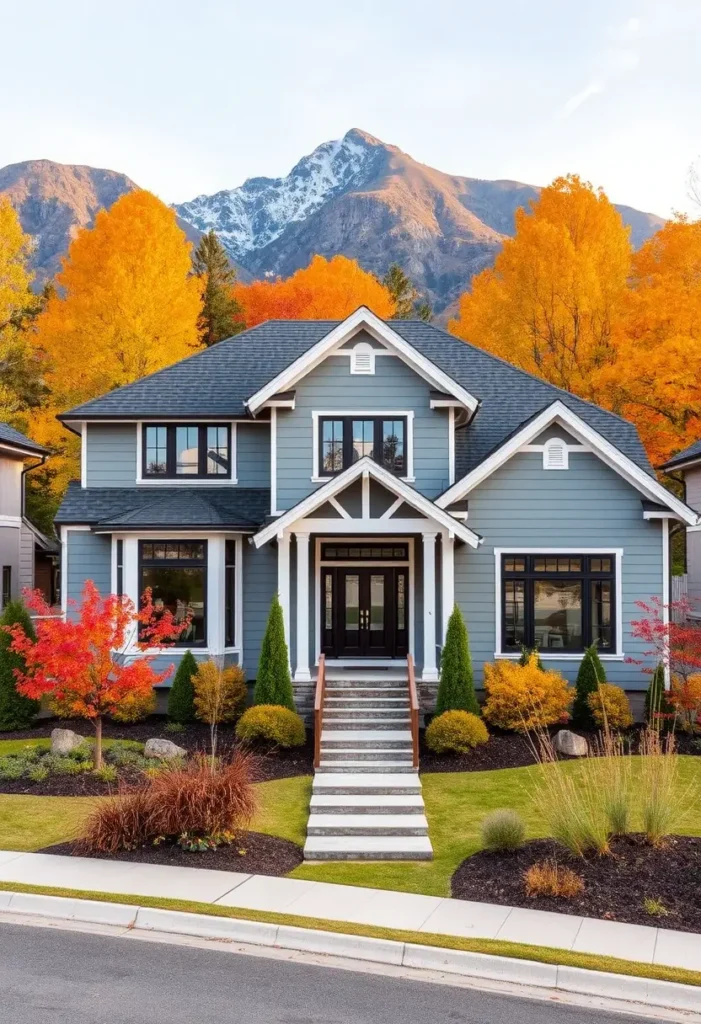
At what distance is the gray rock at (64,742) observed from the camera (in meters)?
15.9

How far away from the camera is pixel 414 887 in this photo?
10344 millimetres

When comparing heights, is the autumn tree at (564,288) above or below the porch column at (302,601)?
above

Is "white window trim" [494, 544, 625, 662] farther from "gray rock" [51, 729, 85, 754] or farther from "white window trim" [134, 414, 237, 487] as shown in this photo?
"gray rock" [51, 729, 85, 754]

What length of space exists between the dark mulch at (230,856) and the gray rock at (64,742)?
4.55m

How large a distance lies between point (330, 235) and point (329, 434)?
165 metres

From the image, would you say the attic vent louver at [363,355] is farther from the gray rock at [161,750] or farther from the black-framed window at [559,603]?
the gray rock at [161,750]

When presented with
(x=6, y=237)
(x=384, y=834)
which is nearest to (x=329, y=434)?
(x=384, y=834)

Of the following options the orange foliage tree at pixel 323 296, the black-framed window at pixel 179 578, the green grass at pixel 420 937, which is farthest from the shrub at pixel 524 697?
the orange foliage tree at pixel 323 296

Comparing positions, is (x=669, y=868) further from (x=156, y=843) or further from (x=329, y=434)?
(x=329, y=434)

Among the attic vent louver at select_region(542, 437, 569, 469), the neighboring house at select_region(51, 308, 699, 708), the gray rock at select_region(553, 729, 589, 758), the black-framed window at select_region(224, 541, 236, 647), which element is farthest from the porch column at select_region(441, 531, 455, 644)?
the black-framed window at select_region(224, 541, 236, 647)

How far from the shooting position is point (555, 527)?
19109mm

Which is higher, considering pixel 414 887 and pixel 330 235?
pixel 330 235

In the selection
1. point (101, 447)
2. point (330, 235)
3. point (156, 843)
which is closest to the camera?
point (156, 843)

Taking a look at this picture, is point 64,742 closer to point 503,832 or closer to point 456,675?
point 456,675
